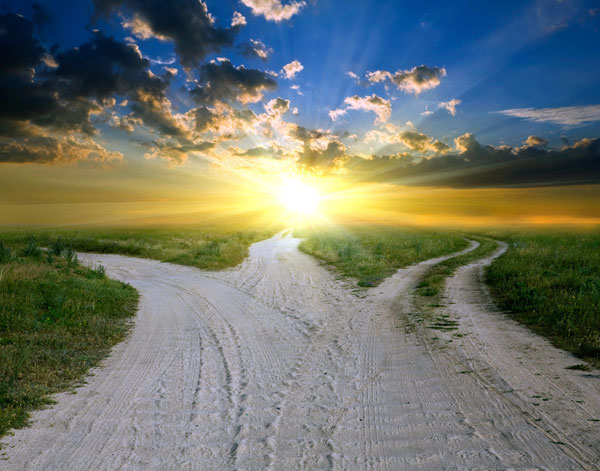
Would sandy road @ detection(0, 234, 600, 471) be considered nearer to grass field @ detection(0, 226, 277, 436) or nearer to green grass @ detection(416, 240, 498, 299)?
grass field @ detection(0, 226, 277, 436)

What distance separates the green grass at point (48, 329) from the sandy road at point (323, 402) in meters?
0.57

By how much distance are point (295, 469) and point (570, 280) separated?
14.7m

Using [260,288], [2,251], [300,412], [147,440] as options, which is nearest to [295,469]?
[300,412]

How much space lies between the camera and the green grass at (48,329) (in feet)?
22.7

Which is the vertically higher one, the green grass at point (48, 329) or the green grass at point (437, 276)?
the green grass at point (48, 329)

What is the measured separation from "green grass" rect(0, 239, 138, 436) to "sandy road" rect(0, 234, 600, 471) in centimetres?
57

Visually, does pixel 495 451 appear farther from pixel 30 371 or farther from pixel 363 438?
pixel 30 371

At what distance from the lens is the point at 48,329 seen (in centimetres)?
1030

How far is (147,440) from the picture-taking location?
5.40 m

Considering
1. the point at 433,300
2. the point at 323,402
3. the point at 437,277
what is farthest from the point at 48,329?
the point at 437,277

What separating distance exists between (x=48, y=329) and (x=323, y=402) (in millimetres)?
8529

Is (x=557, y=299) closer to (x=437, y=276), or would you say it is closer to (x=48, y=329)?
(x=437, y=276)

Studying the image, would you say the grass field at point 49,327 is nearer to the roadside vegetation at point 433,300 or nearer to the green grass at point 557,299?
the roadside vegetation at point 433,300

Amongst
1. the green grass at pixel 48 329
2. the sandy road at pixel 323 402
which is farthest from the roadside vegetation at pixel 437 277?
the green grass at pixel 48 329
